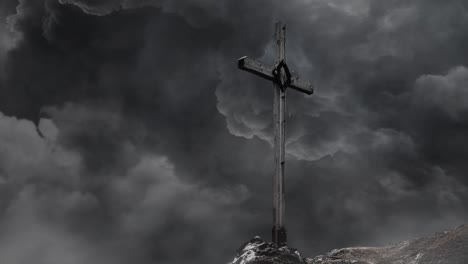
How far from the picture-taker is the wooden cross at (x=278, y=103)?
15383mm

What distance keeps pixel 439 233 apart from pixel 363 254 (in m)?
2.73

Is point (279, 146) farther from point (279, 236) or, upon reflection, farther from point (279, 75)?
point (279, 236)

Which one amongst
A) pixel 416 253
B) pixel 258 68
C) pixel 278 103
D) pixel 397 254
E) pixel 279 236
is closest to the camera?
pixel 416 253

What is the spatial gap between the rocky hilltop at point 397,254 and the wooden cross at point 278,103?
1423 mm

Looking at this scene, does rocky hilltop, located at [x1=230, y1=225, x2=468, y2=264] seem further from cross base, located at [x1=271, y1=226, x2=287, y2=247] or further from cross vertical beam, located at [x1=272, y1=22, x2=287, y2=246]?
cross vertical beam, located at [x1=272, y1=22, x2=287, y2=246]

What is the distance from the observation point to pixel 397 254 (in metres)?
15.9

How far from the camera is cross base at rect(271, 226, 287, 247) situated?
49.9ft

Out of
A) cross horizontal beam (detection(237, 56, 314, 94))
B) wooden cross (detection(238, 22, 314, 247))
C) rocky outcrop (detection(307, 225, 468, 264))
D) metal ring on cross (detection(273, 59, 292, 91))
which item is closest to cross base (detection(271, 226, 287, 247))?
wooden cross (detection(238, 22, 314, 247))

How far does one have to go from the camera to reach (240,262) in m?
13.2

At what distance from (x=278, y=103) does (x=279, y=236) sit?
14.7 ft

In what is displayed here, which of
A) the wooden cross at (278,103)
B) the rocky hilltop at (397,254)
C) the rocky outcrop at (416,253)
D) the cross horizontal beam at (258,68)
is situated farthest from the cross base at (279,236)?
the cross horizontal beam at (258,68)

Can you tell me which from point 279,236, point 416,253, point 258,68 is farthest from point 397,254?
point 258,68

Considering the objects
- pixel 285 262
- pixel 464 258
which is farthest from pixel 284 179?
pixel 464 258

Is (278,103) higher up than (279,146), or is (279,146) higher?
(278,103)
